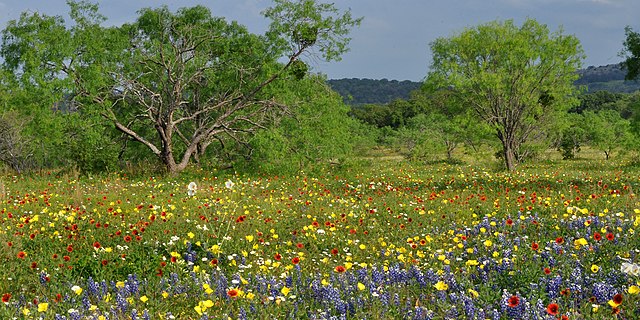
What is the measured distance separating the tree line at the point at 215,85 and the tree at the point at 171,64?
0.06 m

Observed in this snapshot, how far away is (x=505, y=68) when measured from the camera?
2345cm

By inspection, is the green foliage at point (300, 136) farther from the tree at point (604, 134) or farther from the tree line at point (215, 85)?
the tree at point (604, 134)

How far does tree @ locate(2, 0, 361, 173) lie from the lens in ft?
56.4

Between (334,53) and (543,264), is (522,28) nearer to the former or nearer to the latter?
(334,53)

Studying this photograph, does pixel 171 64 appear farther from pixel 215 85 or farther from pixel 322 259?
pixel 322 259

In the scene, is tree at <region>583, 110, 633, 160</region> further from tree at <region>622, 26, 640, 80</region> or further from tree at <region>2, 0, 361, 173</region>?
tree at <region>2, 0, 361, 173</region>

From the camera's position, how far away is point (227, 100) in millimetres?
20031

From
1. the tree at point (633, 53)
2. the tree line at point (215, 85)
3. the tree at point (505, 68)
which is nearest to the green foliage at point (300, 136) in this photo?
the tree line at point (215, 85)

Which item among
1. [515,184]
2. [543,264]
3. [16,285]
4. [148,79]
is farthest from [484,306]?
[148,79]

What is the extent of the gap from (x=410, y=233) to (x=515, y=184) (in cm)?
736

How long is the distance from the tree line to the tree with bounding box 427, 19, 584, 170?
7 centimetres

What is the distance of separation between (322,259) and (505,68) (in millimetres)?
19941

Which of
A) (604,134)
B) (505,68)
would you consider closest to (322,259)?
(505,68)

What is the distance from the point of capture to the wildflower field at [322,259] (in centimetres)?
429
